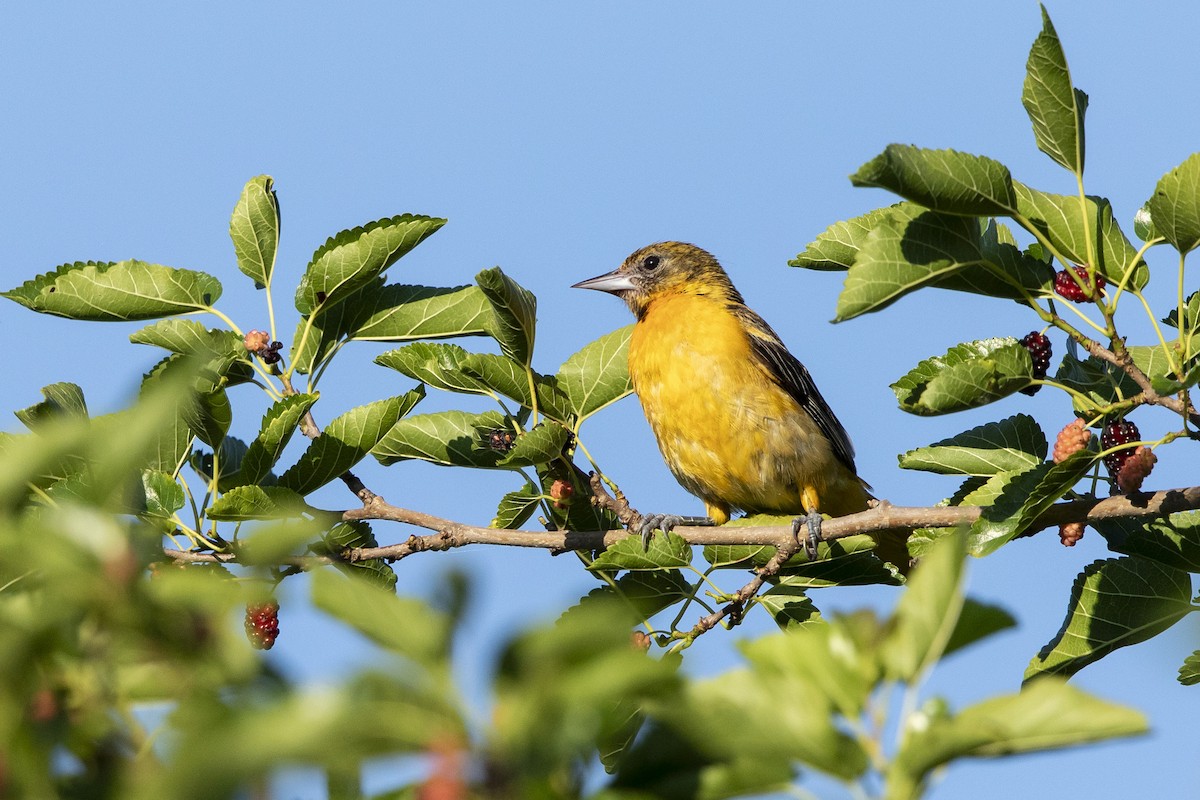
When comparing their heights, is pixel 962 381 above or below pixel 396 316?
below

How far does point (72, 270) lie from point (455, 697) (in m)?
3.41

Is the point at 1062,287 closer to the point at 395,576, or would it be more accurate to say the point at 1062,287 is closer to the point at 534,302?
the point at 534,302

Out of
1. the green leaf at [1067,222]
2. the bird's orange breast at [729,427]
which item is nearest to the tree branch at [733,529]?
the green leaf at [1067,222]

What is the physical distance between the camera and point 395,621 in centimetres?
115

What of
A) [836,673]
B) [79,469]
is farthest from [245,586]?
[79,469]

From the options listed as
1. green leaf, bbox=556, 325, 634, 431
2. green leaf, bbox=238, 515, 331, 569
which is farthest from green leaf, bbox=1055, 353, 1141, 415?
green leaf, bbox=238, 515, 331, 569

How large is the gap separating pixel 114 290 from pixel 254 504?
1.00m

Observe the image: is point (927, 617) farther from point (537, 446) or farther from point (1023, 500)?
point (537, 446)

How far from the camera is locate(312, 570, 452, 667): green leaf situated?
3.76 feet

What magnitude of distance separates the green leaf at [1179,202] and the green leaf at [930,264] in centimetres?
32

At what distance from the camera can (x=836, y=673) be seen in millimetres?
1362

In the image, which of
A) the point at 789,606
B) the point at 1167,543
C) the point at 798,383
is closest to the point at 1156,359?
the point at 1167,543

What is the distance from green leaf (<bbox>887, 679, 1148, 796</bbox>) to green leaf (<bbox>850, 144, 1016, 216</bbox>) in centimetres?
178

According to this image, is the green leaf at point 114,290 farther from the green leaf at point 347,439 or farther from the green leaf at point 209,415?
the green leaf at point 347,439
